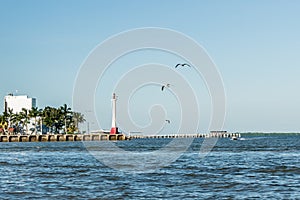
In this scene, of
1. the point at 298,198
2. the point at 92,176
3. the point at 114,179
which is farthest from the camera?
the point at 92,176

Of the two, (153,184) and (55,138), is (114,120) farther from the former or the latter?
(153,184)

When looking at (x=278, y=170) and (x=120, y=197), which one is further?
(x=278, y=170)

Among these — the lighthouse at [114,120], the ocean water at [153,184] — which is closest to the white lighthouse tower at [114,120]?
the lighthouse at [114,120]

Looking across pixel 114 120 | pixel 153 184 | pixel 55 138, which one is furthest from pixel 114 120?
pixel 153 184

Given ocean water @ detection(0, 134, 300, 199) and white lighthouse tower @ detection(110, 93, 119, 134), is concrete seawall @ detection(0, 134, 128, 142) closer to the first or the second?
white lighthouse tower @ detection(110, 93, 119, 134)

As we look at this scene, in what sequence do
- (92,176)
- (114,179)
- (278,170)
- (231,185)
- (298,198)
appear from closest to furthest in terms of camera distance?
(298,198) → (231,185) → (114,179) → (92,176) → (278,170)

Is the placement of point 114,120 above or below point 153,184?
above

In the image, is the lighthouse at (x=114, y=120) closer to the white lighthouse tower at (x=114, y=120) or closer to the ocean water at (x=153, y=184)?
the white lighthouse tower at (x=114, y=120)

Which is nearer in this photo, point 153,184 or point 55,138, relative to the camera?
point 153,184

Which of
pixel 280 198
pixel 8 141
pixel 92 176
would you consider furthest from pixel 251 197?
pixel 8 141

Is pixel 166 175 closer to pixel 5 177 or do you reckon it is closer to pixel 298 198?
pixel 5 177

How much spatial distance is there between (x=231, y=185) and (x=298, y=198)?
606 cm

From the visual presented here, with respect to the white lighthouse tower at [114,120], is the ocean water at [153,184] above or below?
below

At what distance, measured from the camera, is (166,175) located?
39875mm
